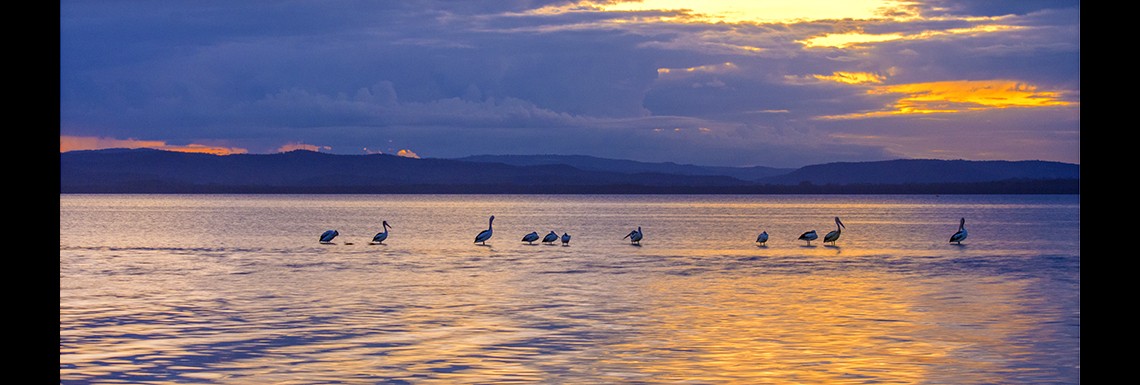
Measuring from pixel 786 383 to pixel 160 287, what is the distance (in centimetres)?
1425

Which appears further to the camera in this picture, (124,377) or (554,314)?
(554,314)

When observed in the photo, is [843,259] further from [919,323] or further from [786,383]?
[786,383]

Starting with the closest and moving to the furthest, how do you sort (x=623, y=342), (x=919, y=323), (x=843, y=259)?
(x=623, y=342)
(x=919, y=323)
(x=843, y=259)

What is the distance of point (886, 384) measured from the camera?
10148 mm

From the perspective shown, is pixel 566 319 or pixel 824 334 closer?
pixel 824 334

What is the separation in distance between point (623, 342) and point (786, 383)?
3.35 meters
